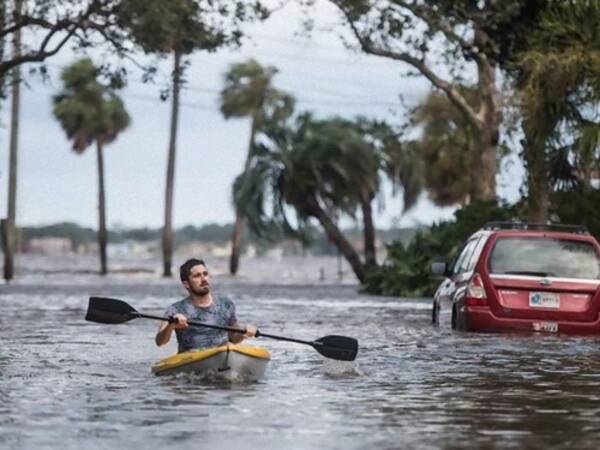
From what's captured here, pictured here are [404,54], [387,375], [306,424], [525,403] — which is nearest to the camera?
[306,424]

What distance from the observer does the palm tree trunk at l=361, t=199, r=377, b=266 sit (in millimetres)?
69375

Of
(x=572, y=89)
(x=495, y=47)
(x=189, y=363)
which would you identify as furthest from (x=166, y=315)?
(x=495, y=47)

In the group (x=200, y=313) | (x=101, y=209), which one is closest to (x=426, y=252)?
(x=200, y=313)

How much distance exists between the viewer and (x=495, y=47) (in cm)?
4125

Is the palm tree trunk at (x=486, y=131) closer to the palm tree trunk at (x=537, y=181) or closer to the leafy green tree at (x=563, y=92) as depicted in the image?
the palm tree trunk at (x=537, y=181)

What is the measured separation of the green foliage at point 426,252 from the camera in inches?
1800

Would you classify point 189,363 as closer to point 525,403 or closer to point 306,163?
point 525,403

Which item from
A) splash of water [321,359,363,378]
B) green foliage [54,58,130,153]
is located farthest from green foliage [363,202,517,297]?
green foliage [54,58,130,153]

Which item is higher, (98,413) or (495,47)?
(495,47)

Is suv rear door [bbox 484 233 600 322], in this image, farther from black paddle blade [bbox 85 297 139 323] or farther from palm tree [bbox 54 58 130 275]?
palm tree [bbox 54 58 130 275]

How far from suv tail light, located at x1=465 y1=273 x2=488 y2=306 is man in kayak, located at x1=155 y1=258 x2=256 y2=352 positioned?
5964 mm

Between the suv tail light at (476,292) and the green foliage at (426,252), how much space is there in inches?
823

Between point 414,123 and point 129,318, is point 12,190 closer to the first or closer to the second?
point 414,123

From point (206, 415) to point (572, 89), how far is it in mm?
19428
